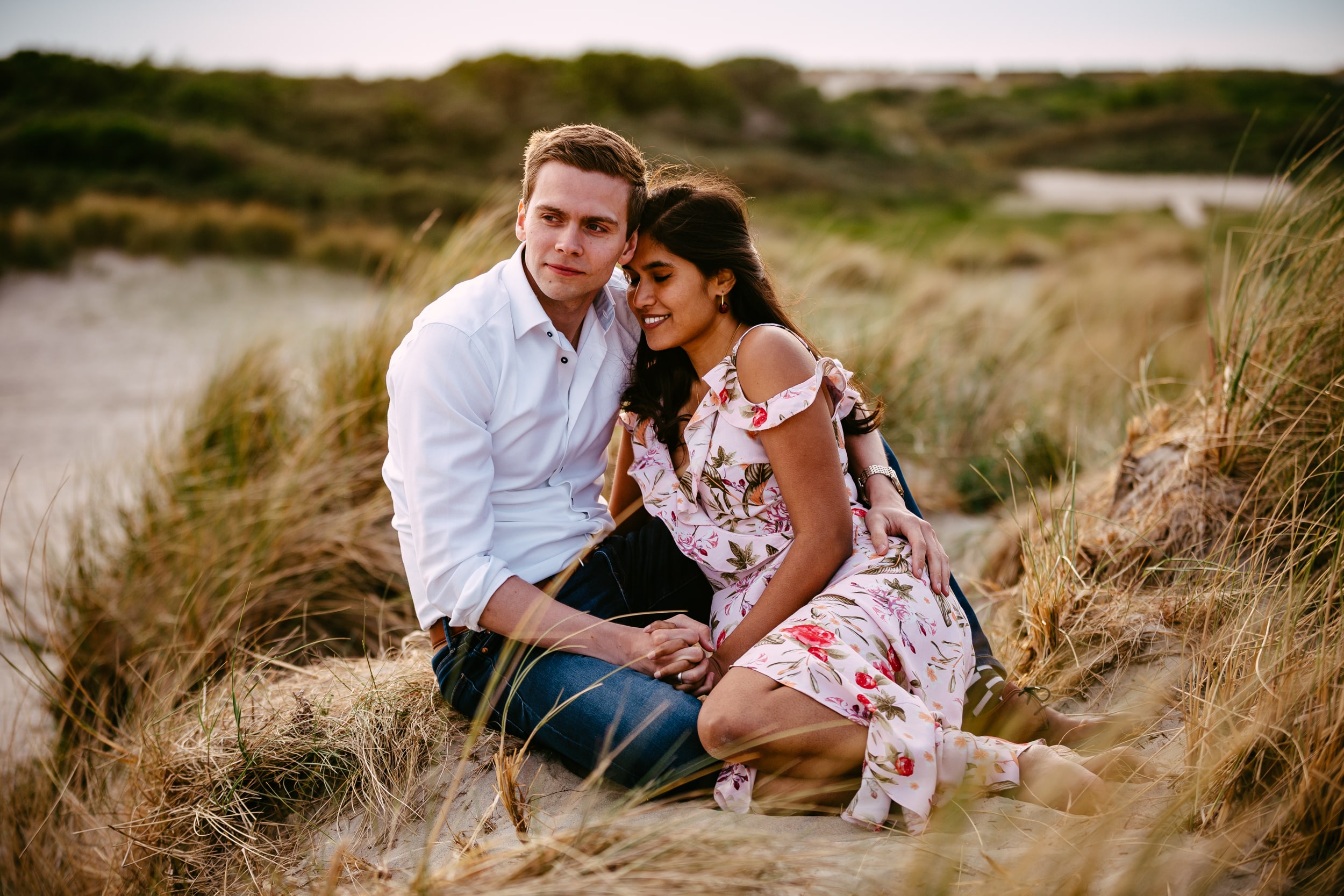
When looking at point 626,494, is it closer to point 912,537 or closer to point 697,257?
point 697,257

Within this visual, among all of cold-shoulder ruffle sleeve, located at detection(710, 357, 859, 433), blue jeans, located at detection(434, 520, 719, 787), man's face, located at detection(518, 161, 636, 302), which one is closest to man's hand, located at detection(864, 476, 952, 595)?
cold-shoulder ruffle sleeve, located at detection(710, 357, 859, 433)

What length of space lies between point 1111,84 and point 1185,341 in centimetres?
4867

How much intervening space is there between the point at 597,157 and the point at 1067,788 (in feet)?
6.36

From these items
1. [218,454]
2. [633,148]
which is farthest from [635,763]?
[218,454]

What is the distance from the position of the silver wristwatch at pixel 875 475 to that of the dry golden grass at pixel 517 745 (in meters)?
0.50

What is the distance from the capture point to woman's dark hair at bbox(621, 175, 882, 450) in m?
2.33

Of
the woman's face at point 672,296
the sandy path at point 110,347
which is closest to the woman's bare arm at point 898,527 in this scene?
the woman's face at point 672,296

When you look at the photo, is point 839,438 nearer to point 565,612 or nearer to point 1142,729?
point 565,612

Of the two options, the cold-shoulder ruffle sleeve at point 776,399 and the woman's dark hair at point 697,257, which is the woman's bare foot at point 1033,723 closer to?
the cold-shoulder ruffle sleeve at point 776,399

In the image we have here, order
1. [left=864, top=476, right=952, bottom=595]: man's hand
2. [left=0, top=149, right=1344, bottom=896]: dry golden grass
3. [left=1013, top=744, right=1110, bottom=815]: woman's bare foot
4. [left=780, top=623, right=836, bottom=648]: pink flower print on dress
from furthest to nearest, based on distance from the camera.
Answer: [left=864, top=476, right=952, bottom=595]: man's hand
[left=780, top=623, right=836, bottom=648]: pink flower print on dress
[left=1013, top=744, right=1110, bottom=815]: woman's bare foot
[left=0, top=149, right=1344, bottom=896]: dry golden grass

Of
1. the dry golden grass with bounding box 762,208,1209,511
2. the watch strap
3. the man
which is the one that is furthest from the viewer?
the dry golden grass with bounding box 762,208,1209,511

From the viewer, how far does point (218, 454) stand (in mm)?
4105

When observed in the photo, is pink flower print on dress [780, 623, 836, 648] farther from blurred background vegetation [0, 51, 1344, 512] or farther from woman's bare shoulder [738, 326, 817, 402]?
blurred background vegetation [0, 51, 1344, 512]

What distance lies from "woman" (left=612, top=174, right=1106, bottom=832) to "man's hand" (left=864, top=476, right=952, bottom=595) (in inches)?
1.3
